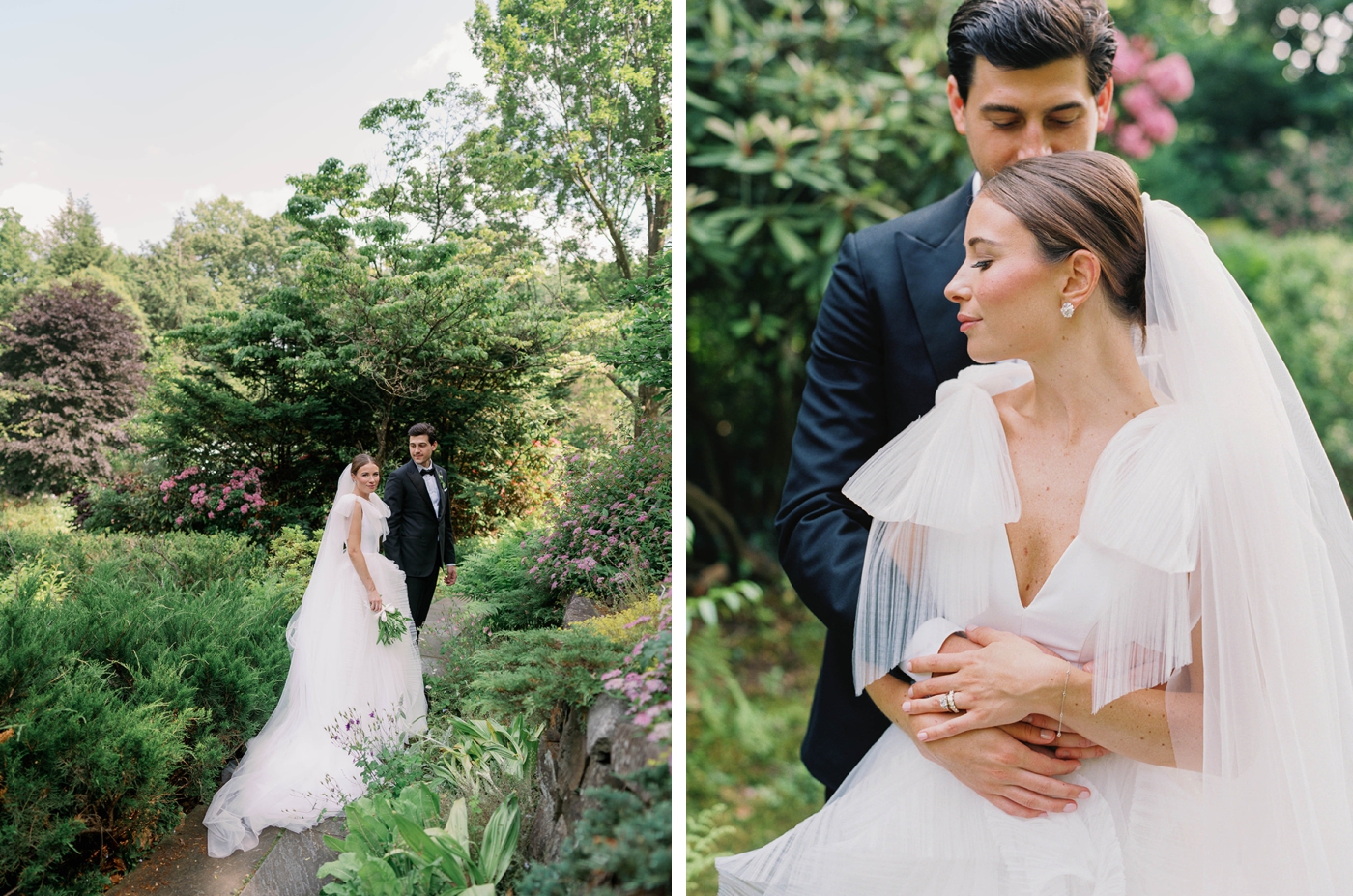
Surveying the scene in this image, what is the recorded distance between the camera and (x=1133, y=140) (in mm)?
3939

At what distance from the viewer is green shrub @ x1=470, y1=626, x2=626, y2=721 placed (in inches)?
100

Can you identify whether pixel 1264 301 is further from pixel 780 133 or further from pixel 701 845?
pixel 701 845

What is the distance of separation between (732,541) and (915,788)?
90.1 inches

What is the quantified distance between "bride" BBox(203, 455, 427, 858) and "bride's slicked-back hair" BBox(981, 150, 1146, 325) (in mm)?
2702

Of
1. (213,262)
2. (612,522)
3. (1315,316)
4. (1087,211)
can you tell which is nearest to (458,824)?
(612,522)

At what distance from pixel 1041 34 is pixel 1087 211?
1.26ft

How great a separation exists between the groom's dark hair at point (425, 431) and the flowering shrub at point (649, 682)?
4.26 feet

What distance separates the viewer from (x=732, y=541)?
3.93 meters

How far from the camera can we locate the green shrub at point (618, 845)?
91.0 inches

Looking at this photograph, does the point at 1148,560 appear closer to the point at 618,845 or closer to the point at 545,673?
the point at 618,845

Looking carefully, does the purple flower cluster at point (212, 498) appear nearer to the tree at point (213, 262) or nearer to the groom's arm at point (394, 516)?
the groom's arm at point (394, 516)

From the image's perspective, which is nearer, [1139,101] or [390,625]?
[390,625]

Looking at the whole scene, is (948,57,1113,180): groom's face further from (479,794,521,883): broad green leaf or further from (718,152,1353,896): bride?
(479,794,521,883): broad green leaf

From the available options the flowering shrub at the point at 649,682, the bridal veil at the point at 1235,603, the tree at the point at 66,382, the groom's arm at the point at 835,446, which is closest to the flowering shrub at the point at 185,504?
the tree at the point at 66,382
